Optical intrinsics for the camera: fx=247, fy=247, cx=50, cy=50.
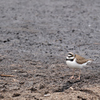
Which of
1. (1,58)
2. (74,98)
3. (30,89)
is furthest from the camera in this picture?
(1,58)

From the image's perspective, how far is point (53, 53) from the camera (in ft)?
28.3

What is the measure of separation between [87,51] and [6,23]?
4661 millimetres

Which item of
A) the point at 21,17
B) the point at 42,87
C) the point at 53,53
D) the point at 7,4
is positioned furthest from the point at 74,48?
the point at 7,4

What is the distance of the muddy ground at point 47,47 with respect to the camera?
229 inches

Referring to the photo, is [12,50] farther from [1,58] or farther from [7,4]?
[7,4]

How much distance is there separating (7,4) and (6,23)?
362cm

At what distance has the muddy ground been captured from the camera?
5.82m

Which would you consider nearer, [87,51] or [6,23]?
[87,51]

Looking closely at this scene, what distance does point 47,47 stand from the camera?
912 cm

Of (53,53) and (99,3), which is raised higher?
(99,3)

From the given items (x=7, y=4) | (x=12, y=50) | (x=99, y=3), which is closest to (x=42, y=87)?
(x=12, y=50)

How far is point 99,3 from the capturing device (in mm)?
15820

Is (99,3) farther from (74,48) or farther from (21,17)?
(74,48)

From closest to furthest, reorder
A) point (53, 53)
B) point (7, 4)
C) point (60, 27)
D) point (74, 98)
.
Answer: point (74, 98)
point (53, 53)
point (60, 27)
point (7, 4)
